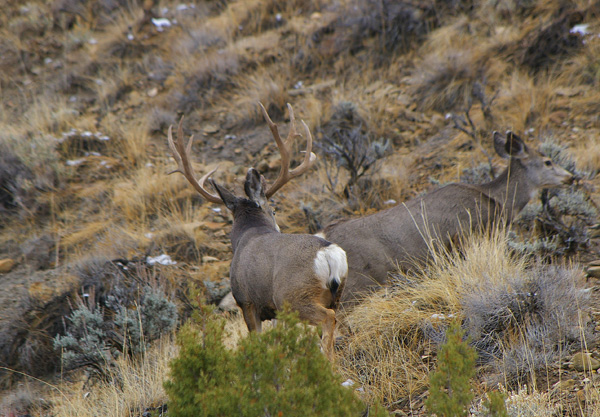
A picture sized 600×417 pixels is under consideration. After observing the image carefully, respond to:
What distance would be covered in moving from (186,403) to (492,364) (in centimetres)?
233

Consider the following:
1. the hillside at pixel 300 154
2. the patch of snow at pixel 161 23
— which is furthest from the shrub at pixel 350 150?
the patch of snow at pixel 161 23

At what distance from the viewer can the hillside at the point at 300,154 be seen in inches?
190

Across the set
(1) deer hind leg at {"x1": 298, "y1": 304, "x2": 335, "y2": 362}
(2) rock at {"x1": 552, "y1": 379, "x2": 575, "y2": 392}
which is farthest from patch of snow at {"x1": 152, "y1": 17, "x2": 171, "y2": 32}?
(2) rock at {"x1": 552, "y1": 379, "x2": 575, "y2": 392}

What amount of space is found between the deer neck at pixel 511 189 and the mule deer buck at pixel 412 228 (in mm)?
11

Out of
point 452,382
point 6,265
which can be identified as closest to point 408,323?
point 452,382

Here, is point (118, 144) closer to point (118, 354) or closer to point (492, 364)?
point (118, 354)

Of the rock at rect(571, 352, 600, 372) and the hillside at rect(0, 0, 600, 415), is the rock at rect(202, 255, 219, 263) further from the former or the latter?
the rock at rect(571, 352, 600, 372)

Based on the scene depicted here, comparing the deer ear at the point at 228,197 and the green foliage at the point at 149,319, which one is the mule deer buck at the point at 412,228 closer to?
the deer ear at the point at 228,197

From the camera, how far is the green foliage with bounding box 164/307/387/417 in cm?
270

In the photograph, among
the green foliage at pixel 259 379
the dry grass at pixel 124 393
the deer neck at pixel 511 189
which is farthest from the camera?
the deer neck at pixel 511 189

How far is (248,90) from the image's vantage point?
1203 cm

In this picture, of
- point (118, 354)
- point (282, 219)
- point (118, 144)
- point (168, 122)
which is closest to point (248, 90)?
point (168, 122)

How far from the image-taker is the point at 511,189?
679 centimetres

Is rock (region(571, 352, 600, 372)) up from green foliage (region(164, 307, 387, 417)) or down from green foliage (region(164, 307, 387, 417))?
down
